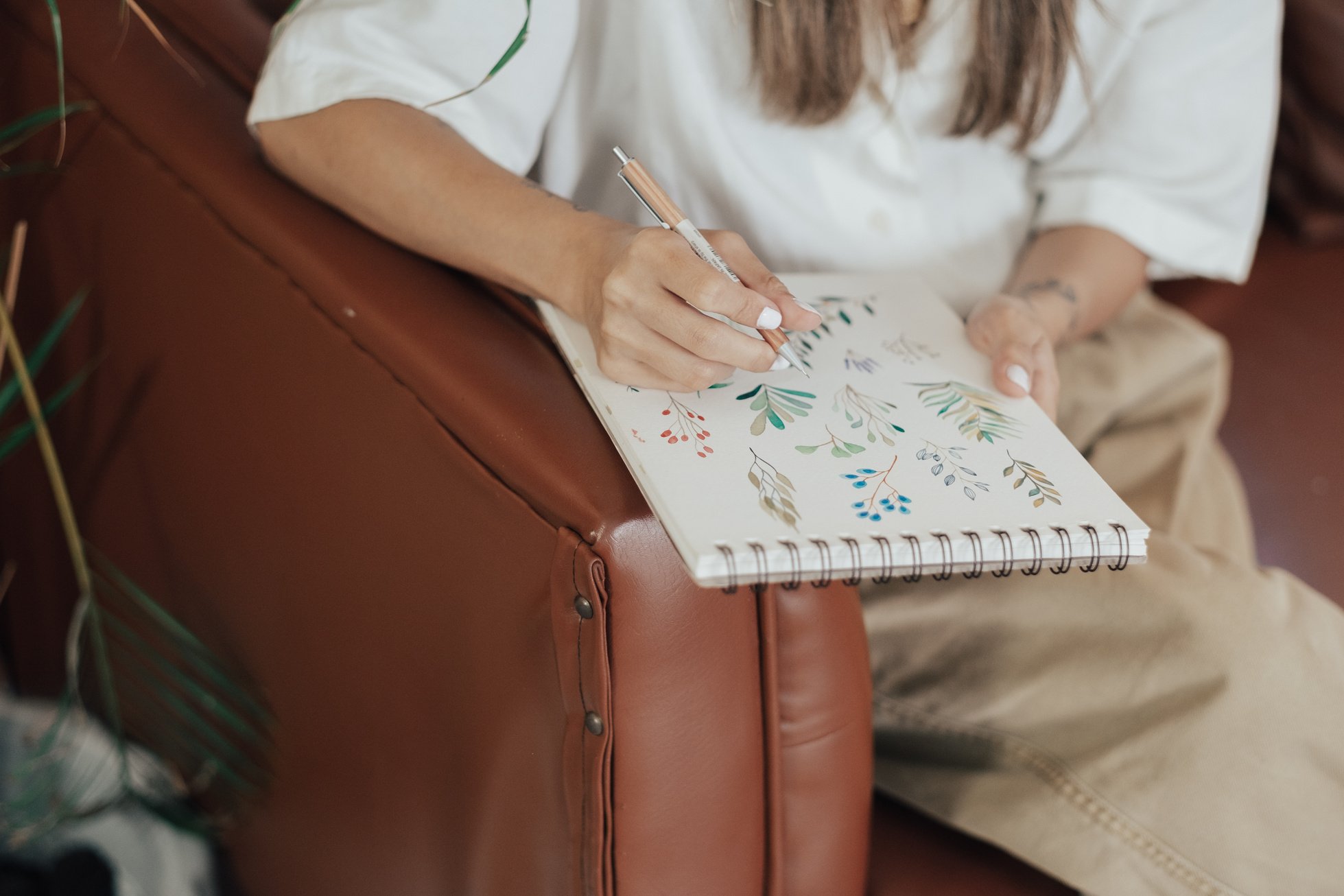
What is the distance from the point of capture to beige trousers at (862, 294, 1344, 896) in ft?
1.94

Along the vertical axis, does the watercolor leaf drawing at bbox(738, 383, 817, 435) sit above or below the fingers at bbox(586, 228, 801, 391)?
below

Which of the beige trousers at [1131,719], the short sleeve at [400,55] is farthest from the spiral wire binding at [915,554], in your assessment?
the short sleeve at [400,55]

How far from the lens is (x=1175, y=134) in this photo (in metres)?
0.85

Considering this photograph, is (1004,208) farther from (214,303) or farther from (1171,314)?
(214,303)

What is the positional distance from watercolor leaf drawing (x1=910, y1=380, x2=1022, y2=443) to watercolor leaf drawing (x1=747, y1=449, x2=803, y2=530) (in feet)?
0.37

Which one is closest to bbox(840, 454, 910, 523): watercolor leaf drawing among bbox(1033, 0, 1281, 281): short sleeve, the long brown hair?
the long brown hair

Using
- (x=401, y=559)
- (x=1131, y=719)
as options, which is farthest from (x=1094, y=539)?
(x=401, y=559)

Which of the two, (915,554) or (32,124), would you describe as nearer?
(915,554)

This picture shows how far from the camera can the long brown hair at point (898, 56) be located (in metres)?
0.68

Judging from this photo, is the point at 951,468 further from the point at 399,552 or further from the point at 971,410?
the point at 399,552

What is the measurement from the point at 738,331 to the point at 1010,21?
398 mm

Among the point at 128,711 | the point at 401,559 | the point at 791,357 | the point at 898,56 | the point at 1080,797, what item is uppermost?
the point at 898,56

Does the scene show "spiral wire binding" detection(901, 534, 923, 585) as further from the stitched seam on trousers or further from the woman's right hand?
the stitched seam on trousers

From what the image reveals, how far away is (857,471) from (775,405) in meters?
0.06
